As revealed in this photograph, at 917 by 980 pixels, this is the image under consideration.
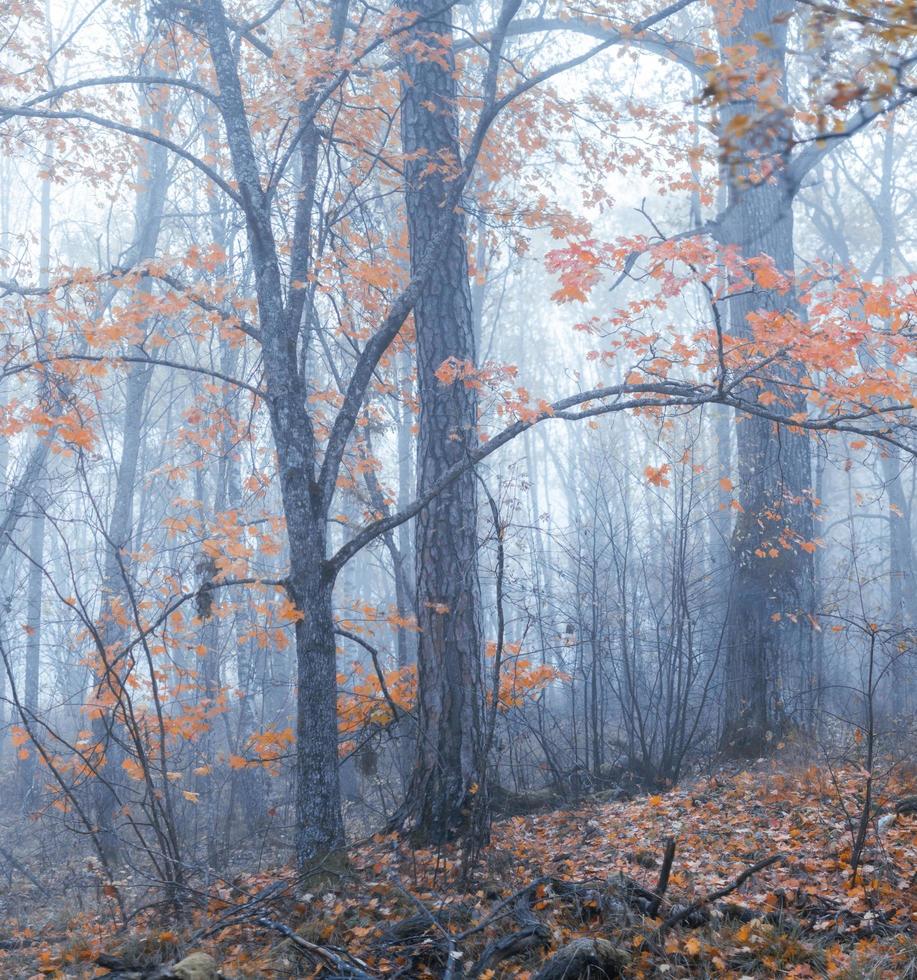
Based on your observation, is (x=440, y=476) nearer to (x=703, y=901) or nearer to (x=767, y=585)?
(x=703, y=901)

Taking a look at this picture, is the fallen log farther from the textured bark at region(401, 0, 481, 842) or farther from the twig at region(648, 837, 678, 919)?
the textured bark at region(401, 0, 481, 842)

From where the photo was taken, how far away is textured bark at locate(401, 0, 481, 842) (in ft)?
21.5

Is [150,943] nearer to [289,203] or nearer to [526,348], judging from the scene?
[289,203]

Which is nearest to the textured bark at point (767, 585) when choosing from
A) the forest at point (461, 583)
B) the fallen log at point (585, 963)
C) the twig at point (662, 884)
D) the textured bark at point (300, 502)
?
the forest at point (461, 583)

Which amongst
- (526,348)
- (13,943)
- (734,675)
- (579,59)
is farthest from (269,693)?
(526,348)

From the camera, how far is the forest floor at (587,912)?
157 inches

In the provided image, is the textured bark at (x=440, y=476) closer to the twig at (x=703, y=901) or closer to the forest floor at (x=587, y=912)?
the forest floor at (x=587, y=912)

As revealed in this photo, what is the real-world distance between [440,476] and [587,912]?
2971 mm

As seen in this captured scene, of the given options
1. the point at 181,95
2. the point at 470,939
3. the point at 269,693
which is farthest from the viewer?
the point at 269,693

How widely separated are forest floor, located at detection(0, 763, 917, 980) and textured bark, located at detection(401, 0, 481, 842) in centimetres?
51

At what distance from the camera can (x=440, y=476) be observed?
6.39m

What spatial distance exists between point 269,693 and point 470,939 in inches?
423

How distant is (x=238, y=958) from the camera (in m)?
4.59

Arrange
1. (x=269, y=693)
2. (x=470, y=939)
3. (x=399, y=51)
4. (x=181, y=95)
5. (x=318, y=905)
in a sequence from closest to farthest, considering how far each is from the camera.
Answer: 1. (x=470, y=939)
2. (x=318, y=905)
3. (x=399, y=51)
4. (x=181, y=95)
5. (x=269, y=693)
